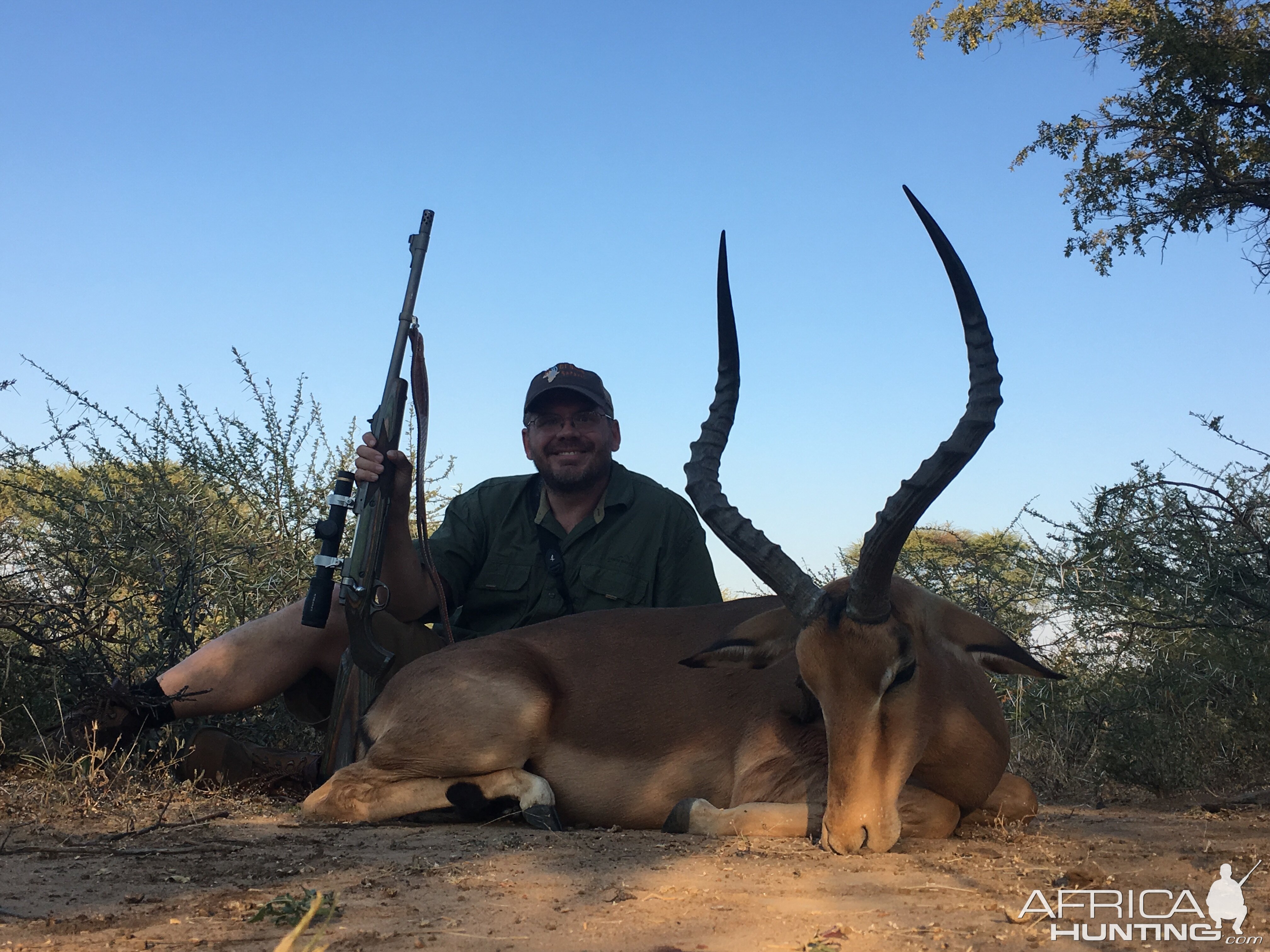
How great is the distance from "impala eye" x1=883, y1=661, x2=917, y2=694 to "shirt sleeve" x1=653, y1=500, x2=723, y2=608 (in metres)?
2.67

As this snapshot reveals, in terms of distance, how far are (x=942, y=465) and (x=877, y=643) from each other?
763 millimetres

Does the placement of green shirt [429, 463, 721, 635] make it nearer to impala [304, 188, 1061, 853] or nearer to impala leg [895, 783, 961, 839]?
impala [304, 188, 1061, 853]

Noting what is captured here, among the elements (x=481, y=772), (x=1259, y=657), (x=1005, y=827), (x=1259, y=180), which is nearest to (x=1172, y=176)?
(x=1259, y=180)

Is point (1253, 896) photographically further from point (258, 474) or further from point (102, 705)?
point (258, 474)

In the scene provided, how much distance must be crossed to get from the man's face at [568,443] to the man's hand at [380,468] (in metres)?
1.12

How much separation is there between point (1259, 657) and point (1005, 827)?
2.98 m

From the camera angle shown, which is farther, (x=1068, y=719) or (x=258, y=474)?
(x=258, y=474)

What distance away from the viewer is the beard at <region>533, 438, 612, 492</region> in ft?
23.3

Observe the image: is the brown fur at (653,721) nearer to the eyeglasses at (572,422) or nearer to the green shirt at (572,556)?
the green shirt at (572,556)

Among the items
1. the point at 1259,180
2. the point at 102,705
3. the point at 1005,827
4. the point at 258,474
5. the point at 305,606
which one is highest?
the point at 1259,180

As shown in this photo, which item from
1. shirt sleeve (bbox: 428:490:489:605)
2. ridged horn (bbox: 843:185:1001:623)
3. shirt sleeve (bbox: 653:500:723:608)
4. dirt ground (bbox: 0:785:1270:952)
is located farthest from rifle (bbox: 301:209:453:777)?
ridged horn (bbox: 843:185:1001:623)

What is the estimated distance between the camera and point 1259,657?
22.0 ft

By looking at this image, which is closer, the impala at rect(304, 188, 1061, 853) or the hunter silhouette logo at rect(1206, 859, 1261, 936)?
the hunter silhouette logo at rect(1206, 859, 1261, 936)

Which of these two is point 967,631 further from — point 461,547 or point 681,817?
point 461,547
